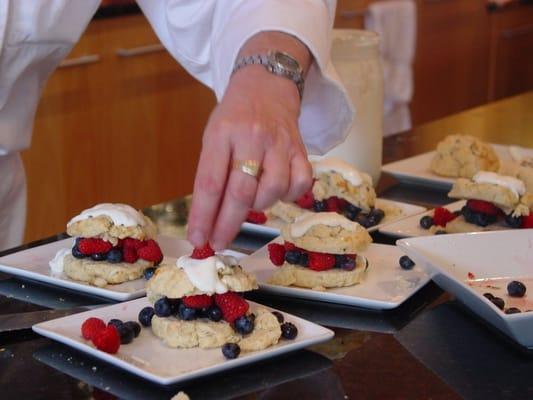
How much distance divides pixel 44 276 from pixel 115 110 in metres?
1.64

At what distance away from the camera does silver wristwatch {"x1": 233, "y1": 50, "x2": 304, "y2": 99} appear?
1.11m

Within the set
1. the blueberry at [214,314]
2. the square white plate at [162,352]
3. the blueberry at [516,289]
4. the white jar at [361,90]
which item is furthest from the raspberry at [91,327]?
the white jar at [361,90]

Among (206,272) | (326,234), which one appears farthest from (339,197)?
(206,272)

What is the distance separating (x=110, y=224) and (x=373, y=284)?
33cm

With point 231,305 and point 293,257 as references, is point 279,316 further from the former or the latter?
point 293,257

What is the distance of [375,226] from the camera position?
147 cm

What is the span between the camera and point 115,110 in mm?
2844

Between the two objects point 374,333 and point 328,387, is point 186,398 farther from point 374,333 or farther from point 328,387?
point 374,333

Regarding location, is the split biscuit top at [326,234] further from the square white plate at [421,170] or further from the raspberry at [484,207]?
the square white plate at [421,170]

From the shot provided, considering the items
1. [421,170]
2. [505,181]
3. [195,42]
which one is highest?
[195,42]

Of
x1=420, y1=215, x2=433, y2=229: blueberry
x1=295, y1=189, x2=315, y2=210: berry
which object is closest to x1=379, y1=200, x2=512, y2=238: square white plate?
x1=420, y1=215, x2=433, y2=229: blueberry

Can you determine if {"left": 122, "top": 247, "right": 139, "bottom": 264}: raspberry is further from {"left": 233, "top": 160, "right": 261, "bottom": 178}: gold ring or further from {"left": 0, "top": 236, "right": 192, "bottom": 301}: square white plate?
{"left": 233, "top": 160, "right": 261, "bottom": 178}: gold ring

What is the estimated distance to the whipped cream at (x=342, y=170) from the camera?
1496 mm

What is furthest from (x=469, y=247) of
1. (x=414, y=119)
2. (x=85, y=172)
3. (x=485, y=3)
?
(x=485, y=3)
